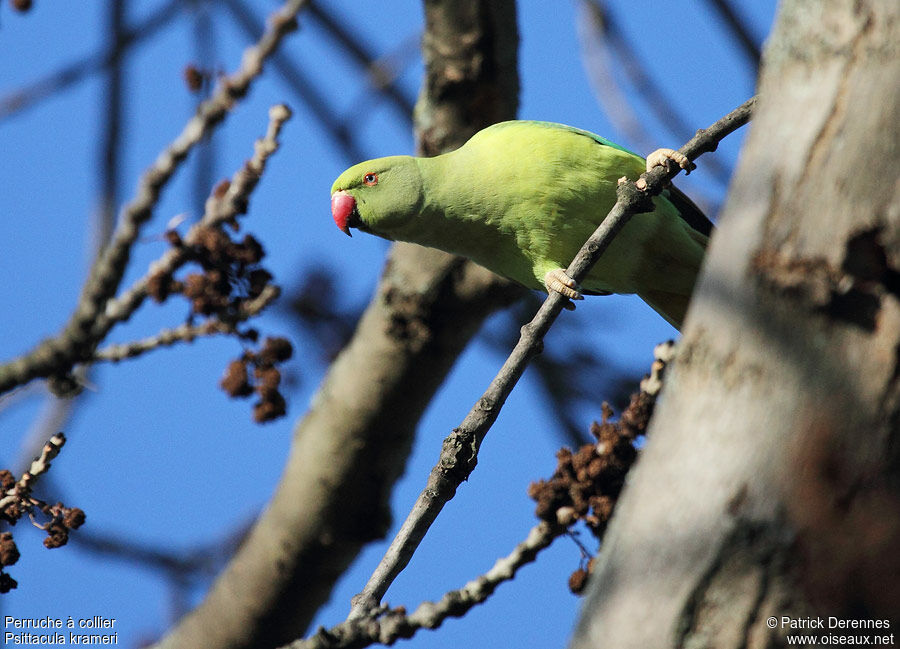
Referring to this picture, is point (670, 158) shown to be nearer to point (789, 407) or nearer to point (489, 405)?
point (489, 405)

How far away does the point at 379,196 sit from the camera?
3430mm

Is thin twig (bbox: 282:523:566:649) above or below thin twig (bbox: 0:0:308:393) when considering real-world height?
below

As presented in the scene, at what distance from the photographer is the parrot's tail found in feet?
11.7

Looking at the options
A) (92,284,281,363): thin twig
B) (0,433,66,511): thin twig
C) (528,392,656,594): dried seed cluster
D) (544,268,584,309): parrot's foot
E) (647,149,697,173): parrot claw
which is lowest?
(0,433,66,511): thin twig

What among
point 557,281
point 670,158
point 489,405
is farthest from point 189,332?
point 670,158

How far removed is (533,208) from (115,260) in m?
1.59

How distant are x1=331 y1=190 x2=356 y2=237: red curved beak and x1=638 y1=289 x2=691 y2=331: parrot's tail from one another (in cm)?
124

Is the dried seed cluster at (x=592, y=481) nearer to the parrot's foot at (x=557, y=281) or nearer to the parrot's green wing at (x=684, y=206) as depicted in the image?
the parrot's foot at (x=557, y=281)

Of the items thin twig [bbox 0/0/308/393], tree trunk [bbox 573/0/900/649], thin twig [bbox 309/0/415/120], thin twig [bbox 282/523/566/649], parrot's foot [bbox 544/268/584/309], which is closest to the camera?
tree trunk [bbox 573/0/900/649]

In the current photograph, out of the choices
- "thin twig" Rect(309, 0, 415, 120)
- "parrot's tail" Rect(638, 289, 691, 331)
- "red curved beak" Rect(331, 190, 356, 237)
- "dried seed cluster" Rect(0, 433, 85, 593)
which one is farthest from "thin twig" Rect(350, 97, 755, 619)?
"thin twig" Rect(309, 0, 415, 120)

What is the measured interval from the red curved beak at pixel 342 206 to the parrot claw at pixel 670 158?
1.21m

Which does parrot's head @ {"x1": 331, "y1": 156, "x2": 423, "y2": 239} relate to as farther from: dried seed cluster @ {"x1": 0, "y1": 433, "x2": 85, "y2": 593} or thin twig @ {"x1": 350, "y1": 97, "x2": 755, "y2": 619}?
dried seed cluster @ {"x1": 0, "y1": 433, "x2": 85, "y2": 593}

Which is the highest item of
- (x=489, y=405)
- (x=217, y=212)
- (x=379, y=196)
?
(x=379, y=196)

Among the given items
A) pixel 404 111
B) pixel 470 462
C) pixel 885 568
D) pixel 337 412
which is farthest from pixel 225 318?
pixel 404 111
